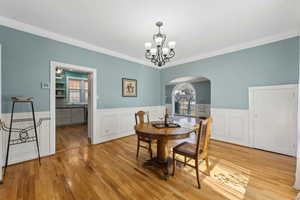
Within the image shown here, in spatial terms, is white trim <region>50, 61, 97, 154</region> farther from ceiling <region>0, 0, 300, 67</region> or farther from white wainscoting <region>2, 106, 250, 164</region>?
ceiling <region>0, 0, 300, 67</region>

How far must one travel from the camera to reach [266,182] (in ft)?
6.38

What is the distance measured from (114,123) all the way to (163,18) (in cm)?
314

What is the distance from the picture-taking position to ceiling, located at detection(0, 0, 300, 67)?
199 cm

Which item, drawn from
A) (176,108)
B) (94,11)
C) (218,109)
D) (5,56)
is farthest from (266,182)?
(176,108)

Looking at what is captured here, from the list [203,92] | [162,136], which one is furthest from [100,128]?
[203,92]

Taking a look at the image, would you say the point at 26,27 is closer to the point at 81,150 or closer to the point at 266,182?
Answer: the point at 81,150

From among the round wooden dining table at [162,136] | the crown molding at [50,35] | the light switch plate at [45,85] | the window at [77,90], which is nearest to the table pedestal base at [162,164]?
Answer: the round wooden dining table at [162,136]

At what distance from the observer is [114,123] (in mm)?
4027

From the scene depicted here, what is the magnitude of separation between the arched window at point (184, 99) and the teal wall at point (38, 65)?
656cm

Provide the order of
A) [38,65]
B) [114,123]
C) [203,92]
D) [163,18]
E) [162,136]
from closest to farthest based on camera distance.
→ [162,136], [163,18], [38,65], [114,123], [203,92]

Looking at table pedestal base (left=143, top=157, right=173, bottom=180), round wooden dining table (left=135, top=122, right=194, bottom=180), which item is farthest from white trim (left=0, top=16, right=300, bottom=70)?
table pedestal base (left=143, top=157, right=173, bottom=180)

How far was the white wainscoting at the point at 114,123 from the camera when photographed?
12.1 feet

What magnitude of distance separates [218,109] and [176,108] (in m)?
6.25

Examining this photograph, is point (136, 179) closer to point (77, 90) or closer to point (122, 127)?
point (122, 127)
